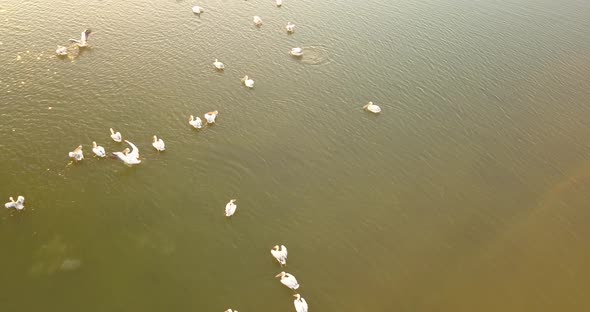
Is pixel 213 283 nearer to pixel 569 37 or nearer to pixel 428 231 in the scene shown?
pixel 428 231

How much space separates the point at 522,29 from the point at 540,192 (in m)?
24.4

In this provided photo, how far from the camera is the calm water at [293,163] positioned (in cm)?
2177

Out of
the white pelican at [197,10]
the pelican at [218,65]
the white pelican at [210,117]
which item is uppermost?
the white pelican at [197,10]

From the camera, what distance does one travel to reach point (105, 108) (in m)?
30.8

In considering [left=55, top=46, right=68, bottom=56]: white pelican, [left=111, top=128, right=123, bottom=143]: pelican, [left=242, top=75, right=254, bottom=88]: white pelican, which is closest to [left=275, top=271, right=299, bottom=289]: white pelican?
[left=111, top=128, right=123, bottom=143]: pelican

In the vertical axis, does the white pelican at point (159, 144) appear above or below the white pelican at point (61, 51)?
below

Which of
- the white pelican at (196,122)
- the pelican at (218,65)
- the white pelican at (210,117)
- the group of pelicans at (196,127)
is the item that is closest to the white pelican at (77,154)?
the group of pelicans at (196,127)

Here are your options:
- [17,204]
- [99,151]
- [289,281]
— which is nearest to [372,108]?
[289,281]

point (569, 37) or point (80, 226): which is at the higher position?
point (569, 37)

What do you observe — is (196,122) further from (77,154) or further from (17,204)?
(17,204)

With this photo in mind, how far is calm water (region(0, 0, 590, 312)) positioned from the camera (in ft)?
71.4

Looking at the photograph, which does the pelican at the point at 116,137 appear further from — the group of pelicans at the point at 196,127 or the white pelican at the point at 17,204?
the white pelican at the point at 17,204

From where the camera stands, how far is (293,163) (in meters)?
28.6

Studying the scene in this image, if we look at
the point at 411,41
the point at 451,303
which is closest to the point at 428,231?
the point at 451,303
